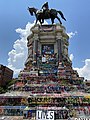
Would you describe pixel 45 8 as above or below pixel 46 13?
above

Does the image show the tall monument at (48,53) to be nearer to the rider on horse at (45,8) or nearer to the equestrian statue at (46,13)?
the equestrian statue at (46,13)

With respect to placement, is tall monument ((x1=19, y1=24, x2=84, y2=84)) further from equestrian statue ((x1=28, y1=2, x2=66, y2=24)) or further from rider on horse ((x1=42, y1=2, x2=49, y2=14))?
rider on horse ((x1=42, y1=2, x2=49, y2=14))

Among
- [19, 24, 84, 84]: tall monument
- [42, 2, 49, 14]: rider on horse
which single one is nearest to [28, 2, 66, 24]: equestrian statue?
[42, 2, 49, 14]: rider on horse

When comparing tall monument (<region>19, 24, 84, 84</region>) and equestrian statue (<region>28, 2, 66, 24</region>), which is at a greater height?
equestrian statue (<region>28, 2, 66, 24</region>)

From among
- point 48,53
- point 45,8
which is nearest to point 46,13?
point 45,8

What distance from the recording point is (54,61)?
4778cm

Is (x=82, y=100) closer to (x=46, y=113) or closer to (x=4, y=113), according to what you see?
(x=4, y=113)

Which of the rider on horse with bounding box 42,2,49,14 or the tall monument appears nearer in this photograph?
the tall monument

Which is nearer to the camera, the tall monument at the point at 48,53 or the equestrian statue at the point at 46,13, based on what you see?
the tall monument at the point at 48,53

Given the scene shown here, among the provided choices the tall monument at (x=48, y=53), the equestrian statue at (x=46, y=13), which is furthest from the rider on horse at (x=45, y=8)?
the tall monument at (x=48, y=53)

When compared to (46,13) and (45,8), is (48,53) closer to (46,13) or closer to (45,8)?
(46,13)

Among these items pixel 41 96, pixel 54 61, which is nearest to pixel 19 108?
pixel 41 96

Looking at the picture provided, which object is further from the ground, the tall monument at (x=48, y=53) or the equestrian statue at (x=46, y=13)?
the equestrian statue at (x=46, y=13)

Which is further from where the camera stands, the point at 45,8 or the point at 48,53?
the point at 45,8
